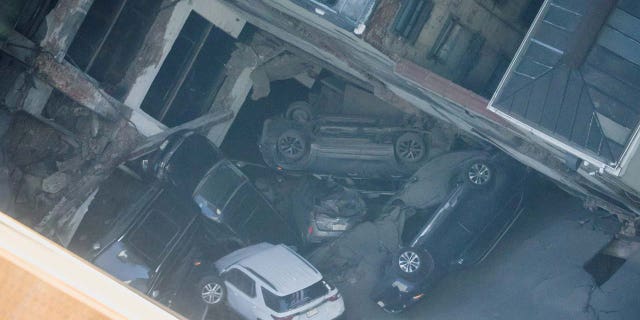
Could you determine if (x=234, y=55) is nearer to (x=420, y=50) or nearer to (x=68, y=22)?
(x=68, y=22)

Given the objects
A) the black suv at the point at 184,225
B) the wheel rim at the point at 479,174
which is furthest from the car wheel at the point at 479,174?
the black suv at the point at 184,225

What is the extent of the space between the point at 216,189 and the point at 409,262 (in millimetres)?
4385

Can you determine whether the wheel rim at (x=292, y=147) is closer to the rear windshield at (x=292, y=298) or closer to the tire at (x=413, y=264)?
the rear windshield at (x=292, y=298)

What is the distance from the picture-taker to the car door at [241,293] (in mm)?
11633

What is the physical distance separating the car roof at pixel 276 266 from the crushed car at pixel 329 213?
0.95 meters

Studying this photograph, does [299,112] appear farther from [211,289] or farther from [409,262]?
[211,289]

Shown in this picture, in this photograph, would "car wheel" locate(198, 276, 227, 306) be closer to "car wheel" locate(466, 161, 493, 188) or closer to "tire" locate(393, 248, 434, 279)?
"tire" locate(393, 248, 434, 279)

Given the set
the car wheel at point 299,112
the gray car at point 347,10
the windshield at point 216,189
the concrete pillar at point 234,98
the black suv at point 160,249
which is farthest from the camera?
the concrete pillar at point 234,98

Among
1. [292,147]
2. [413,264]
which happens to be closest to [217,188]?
[292,147]

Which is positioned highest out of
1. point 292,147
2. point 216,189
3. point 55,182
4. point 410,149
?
point 410,149

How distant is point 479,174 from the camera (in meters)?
12.2

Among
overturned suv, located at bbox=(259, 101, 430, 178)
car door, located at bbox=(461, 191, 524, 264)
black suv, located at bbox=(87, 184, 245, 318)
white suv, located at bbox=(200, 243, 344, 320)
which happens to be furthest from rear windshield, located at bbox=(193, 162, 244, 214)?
car door, located at bbox=(461, 191, 524, 264)

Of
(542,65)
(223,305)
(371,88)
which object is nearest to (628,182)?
(542,65)

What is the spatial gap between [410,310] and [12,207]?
827 centimetres
